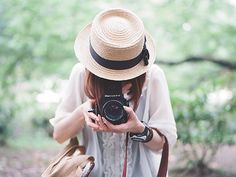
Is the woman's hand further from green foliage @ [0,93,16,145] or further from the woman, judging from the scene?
green foliage @ [0,93,16,145]

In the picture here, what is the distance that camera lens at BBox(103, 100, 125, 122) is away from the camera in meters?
1.54

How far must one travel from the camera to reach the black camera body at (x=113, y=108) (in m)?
1.54

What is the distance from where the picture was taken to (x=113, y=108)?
154 centimetres

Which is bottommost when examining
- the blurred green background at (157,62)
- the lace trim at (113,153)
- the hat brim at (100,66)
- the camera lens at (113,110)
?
the blurred green background at (157,62)

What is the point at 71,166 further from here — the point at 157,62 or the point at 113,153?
the point at 157,62

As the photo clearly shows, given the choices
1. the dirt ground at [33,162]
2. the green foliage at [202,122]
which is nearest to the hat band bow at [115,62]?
the green foliage at [202,122]

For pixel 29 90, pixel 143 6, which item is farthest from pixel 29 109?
pixel 143 6

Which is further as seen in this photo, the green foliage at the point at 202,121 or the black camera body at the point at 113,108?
the green foliage at the point at 202,121

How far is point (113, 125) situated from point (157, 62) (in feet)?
17.0

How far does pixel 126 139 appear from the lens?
5.55 ft

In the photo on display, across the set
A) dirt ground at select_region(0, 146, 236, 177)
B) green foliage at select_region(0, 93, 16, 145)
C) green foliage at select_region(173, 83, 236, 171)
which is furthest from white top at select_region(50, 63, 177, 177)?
green foliage at select_region(0, 93, 16, 145)

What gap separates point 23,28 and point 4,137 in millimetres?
2360

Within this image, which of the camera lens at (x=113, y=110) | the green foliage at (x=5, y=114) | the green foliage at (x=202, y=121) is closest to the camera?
the camera lens at (x=113, y=110)

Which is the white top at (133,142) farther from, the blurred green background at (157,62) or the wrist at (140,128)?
the blurred green background at (157,62)
